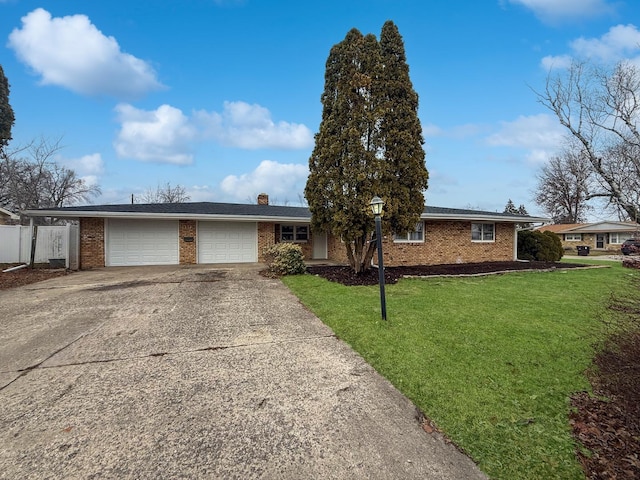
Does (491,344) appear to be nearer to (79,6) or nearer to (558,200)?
(79,6)

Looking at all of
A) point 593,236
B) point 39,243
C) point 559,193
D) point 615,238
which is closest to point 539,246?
point 39,243

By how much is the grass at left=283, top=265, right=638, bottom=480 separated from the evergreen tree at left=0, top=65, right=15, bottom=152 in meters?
25.1

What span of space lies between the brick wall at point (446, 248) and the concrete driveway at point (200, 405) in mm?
8739

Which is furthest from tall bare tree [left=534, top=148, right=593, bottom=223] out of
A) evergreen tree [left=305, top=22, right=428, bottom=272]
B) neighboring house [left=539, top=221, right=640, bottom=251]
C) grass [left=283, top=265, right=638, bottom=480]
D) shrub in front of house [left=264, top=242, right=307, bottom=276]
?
shrub in front of house [left=264, top=242, right=307, bottom=276]

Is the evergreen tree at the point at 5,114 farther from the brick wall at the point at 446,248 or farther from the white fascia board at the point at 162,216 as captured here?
the brick wall at the point at 446,248

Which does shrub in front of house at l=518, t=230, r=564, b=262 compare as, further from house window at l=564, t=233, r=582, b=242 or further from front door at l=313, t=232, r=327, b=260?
house window at l=564, t=233, r=582, b=242

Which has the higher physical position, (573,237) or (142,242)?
(573,237)

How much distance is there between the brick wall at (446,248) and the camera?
43.6 ft

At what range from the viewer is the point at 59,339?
443 centimetres

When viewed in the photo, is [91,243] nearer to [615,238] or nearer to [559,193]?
[615,238]

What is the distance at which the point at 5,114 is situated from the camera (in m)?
20.3

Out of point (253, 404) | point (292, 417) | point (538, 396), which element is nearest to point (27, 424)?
point (253, 404)

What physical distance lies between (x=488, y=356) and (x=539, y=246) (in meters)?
15.6

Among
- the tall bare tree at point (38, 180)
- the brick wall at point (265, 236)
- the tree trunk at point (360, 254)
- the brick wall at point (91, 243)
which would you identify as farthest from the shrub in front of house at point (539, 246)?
the tall bare tree at point (38, 180)
